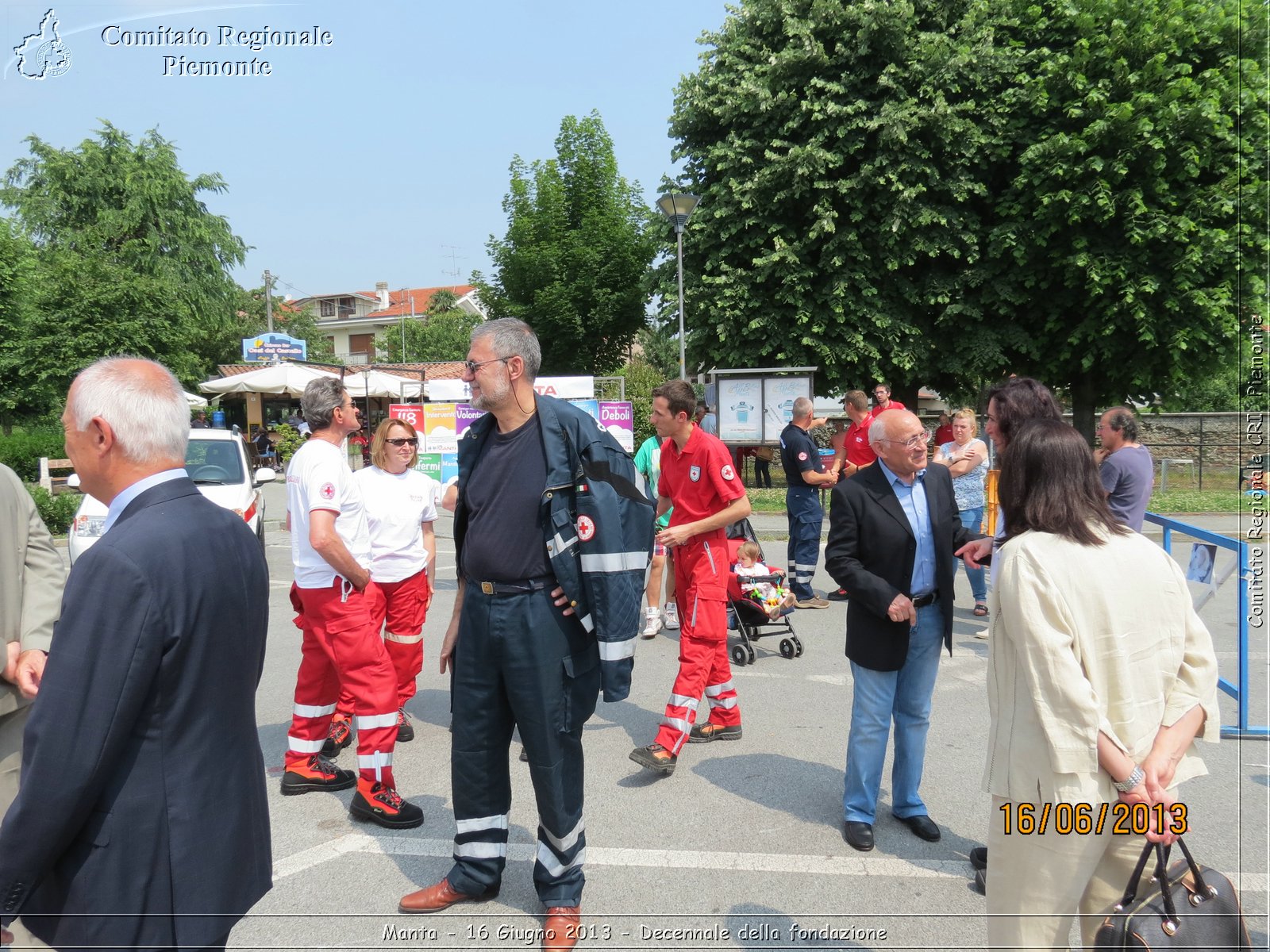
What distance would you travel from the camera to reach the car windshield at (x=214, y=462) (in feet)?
35.9

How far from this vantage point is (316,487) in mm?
4285

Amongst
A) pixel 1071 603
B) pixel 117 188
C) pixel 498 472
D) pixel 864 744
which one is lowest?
pixel 864 744

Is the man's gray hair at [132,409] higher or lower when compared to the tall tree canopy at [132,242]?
lower

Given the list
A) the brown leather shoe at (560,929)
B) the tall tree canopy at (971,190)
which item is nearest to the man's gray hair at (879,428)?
the brown leather shoe at (560,929)

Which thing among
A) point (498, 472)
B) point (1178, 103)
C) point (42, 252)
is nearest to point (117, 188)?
point (42, 252)

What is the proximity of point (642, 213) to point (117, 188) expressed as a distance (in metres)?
22.4

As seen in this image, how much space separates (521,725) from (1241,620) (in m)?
4.24

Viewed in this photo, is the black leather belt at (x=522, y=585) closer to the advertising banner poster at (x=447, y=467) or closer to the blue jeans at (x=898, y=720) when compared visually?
the blue jeans at (x=898, y=720)

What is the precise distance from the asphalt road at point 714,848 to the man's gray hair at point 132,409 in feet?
2.98

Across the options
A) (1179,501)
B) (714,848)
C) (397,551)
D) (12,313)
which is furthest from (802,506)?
(12,313)

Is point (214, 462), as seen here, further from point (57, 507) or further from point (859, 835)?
point (859, 835)

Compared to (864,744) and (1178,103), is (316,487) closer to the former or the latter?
(864,744)

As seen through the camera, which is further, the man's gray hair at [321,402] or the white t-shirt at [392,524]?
the white t-shirt at [392,524]

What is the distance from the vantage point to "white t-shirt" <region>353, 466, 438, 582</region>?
5.06 m
